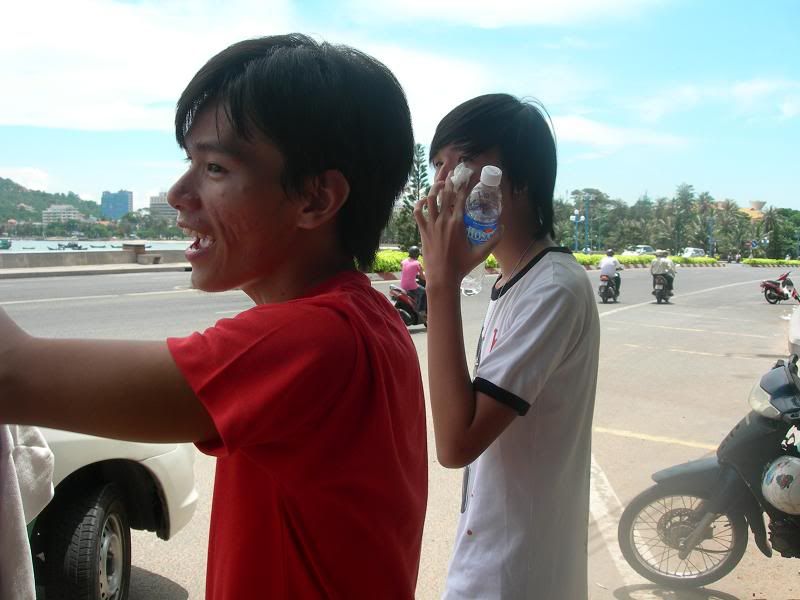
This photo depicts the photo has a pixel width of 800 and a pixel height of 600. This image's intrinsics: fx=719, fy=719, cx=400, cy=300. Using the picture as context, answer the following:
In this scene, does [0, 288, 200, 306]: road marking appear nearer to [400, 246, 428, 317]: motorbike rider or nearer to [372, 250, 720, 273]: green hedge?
[372, 250, 720, 273]: green hedge

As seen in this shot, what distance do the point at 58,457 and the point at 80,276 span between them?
65.5 ft

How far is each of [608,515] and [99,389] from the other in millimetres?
3612

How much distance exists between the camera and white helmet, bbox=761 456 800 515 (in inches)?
116

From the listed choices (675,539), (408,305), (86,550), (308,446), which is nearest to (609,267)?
(408,305)

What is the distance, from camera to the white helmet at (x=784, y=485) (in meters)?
2.94

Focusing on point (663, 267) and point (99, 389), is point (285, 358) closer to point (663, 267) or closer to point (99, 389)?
point (99, 389)

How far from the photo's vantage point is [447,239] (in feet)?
4.89

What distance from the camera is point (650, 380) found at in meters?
7.47

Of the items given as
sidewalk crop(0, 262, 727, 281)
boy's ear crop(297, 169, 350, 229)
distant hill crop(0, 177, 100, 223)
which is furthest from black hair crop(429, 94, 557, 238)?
sidewalk crop(0, 262, 727, 281)

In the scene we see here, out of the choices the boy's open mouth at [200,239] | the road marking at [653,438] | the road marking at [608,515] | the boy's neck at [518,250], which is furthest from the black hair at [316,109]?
the road marking at [653,438]

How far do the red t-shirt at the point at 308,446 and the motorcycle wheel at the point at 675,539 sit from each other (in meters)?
2.53

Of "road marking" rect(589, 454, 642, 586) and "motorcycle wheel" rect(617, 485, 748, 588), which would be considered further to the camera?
"road marking" rect(589, 454, 642, 586)

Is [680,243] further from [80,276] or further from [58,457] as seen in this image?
[58,457]

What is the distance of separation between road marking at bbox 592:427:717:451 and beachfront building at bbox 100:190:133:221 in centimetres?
2177
